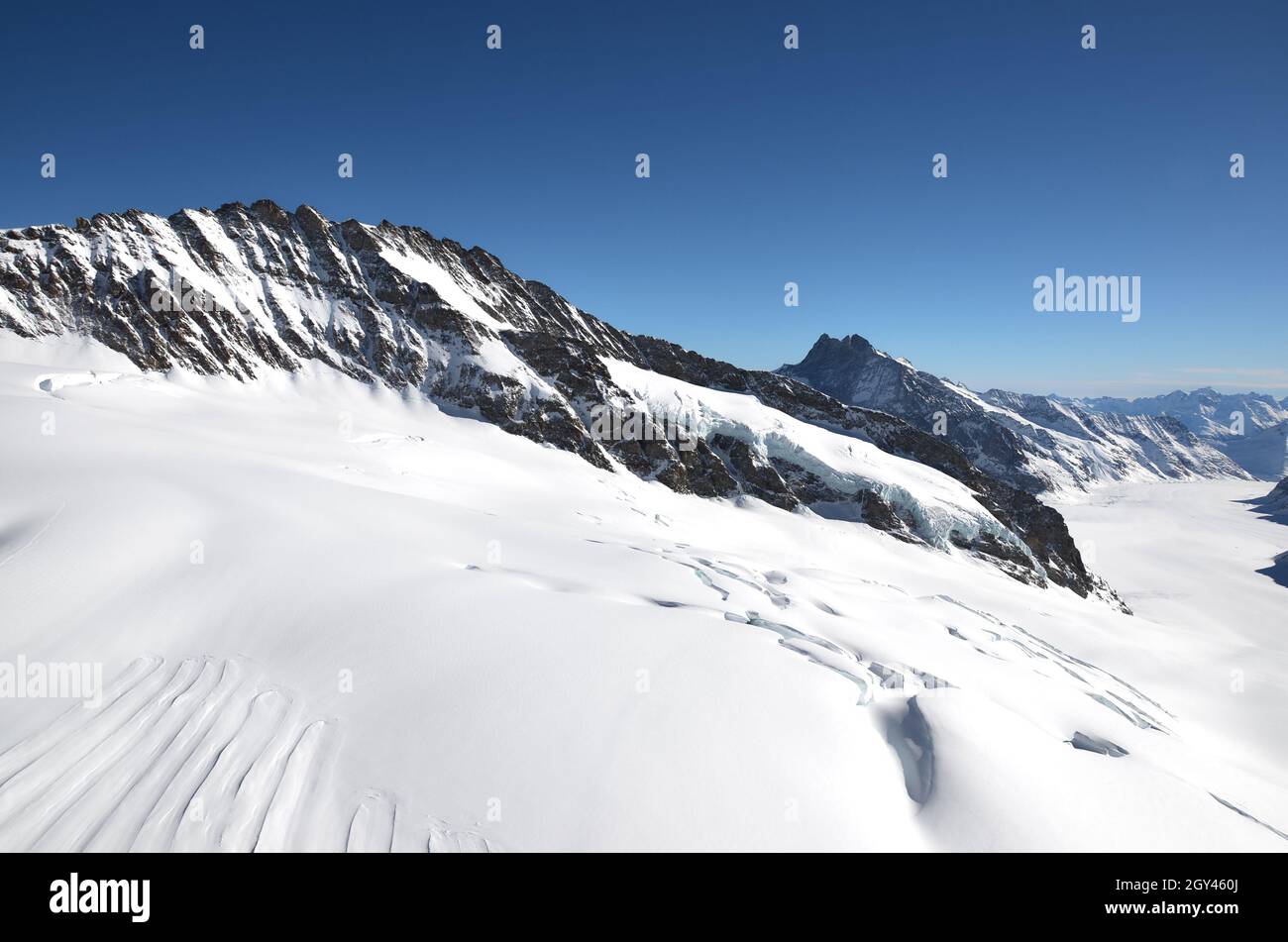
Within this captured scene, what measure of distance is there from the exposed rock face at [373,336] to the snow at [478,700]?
50188 millimetres

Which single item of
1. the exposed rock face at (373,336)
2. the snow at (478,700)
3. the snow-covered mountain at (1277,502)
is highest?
the exposed rock face at (373,336)

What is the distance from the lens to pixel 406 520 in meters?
20.7

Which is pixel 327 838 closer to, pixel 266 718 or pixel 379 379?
pixel 266 718

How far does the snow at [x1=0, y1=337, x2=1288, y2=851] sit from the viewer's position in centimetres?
774

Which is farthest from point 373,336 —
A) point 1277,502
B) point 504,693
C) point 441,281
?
point 1277,502

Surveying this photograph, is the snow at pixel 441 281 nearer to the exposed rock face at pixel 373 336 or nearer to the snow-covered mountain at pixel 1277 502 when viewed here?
the exposed rock face at pixel 373 336

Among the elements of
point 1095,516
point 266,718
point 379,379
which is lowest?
point 1095,516

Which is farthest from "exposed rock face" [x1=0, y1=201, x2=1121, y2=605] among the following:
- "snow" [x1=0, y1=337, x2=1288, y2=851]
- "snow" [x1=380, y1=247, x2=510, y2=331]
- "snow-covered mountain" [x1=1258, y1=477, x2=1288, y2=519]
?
"snow-covered mountain" [x1=1258, y1=477, x2=1288, y2=519]

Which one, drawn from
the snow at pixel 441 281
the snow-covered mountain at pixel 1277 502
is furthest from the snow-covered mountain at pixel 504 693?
the snow-covered mountain at pixel 1277 502

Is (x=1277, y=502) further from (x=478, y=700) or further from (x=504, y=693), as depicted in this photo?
(x=478, y=700)

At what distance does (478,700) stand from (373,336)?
285ft

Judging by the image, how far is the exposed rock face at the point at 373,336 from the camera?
210ft
